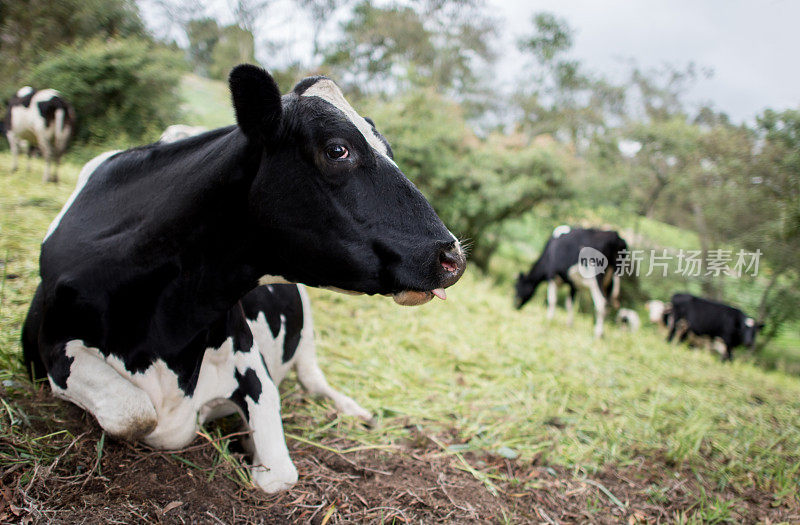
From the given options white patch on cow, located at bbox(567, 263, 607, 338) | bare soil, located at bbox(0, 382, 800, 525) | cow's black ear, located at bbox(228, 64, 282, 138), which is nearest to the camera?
cow's black ear, located at bbox(228, 64, 282, 138)

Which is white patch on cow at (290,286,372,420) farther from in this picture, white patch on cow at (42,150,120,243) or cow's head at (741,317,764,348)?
cow's head at (741,317,764,348)

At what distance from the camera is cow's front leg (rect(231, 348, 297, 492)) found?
1.87m

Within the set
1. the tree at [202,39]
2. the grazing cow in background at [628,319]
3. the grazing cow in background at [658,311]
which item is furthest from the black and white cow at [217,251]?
the tree at [202,39]

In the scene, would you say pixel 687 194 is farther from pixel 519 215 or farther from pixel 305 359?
pixel 305 359

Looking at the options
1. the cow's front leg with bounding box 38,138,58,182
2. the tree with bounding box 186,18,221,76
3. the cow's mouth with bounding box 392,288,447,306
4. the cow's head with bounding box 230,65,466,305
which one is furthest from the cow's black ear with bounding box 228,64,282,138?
the tree with bounding box 186,18,221,76

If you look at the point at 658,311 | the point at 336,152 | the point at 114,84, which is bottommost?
the point at 658,311

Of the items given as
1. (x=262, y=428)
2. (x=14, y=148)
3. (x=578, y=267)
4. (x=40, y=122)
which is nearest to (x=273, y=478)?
(x=262, y=428)

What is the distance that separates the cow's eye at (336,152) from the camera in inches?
57.3

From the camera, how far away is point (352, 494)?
2.00 meters

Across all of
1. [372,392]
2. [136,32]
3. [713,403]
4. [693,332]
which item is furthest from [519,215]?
[136,32]

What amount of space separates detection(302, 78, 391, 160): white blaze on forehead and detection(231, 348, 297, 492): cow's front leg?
969mm

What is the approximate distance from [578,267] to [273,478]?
777 cm

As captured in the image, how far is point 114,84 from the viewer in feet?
34.9

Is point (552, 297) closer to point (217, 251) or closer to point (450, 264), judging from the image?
point (450, 264)
